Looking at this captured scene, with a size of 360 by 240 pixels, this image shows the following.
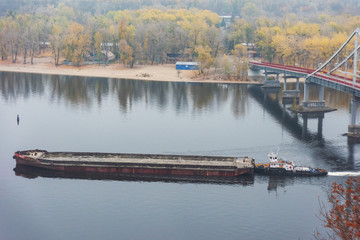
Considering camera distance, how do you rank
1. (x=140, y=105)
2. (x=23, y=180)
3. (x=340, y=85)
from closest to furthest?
(x=23, y=180) → (x=340, y=85) → (x=140, y=105)

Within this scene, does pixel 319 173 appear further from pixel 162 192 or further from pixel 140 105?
pixel 140 105

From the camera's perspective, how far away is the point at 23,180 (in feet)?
271

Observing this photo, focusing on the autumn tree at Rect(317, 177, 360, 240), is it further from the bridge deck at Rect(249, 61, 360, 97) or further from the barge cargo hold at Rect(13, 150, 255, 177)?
the bridge deck at Rect(249, 61, 360, 97)

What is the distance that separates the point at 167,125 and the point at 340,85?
38.4m

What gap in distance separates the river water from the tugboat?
1.88 meters

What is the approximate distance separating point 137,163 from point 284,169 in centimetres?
2268

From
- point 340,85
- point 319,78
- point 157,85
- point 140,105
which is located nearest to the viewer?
point 340,85

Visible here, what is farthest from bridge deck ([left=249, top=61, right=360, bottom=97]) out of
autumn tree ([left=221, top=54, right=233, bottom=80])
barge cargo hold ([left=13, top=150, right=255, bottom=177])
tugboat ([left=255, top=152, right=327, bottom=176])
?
barge cargo hold ([left=13, top=150, right=255, bottom=177])

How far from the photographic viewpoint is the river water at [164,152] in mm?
66875

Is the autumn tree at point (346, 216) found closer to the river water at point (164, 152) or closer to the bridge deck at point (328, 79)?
the river water at point (164, 152)

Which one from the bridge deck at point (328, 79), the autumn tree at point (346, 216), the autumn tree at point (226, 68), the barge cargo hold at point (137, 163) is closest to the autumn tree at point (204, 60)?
the autumn tree at point (226, 68)

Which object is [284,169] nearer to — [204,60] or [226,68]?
[226,68]

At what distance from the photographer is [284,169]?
8431 centimetres

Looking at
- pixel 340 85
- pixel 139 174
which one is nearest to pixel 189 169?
pixel 139 174
